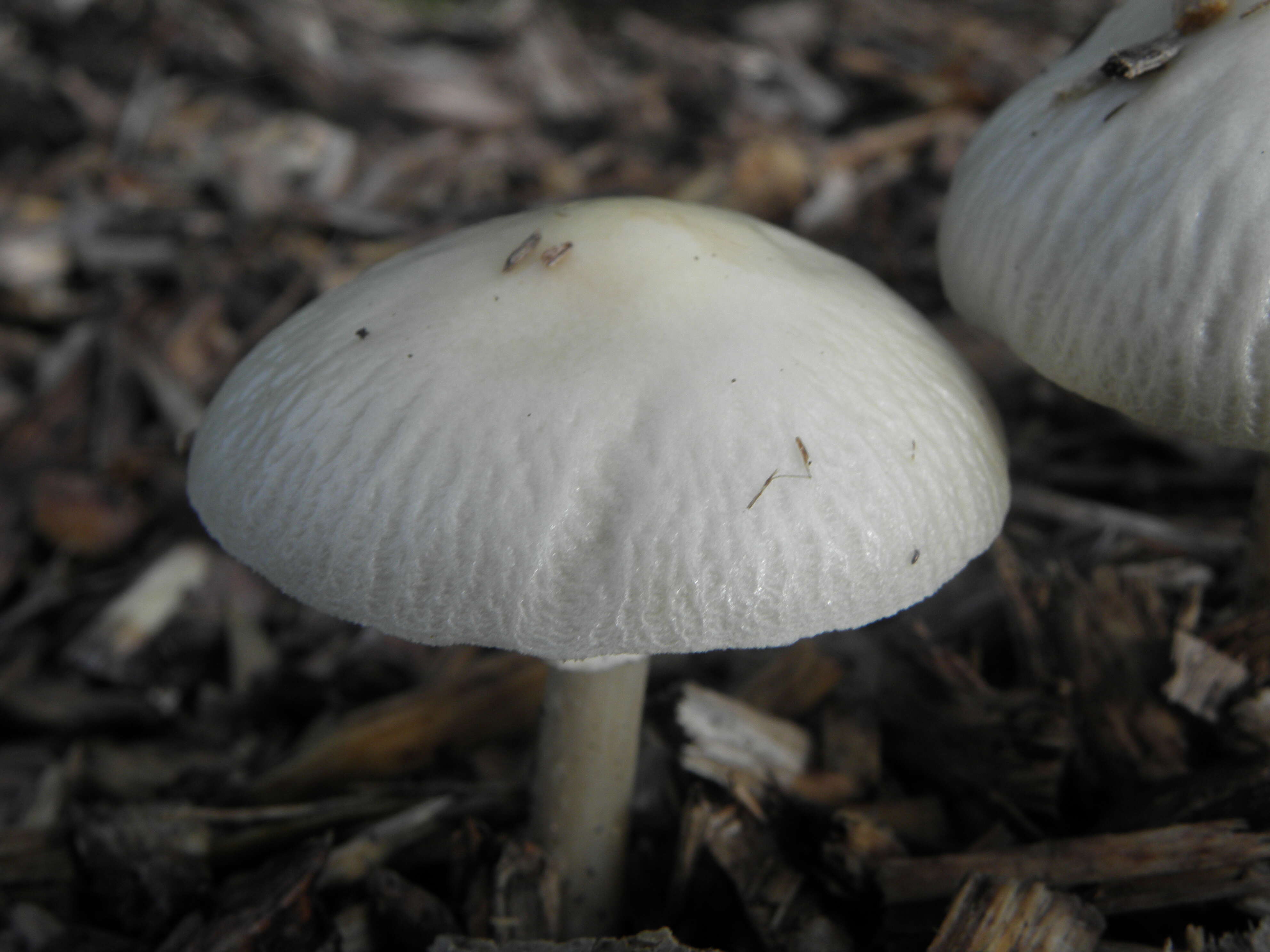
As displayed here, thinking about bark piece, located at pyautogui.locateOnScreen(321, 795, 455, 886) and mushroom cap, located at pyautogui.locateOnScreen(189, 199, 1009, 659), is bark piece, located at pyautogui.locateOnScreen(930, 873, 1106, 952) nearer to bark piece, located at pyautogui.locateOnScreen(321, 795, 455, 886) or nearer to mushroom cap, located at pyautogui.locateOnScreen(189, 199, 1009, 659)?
mushroom cap, located at pyautogui.locateOnScreen(189, 199, 1009, 659)

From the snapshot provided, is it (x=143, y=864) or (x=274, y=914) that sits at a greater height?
(x=274, y=914)

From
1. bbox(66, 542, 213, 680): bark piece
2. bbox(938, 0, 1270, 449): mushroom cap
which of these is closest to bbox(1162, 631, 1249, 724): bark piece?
bbox(938, 0, 1270, 449): mushroom cap

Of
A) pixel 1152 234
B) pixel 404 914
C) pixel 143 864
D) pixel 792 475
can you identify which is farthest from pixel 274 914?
pixel 1152 234

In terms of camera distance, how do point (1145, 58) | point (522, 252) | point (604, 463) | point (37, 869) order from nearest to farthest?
point (604, 463) < point (1145, 58) < point (522, 252) < point (37, 869)

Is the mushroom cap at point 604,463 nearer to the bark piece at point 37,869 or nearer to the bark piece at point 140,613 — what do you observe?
the bark piece at point 37,869

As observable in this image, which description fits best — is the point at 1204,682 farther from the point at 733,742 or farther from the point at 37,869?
the point at 37,869

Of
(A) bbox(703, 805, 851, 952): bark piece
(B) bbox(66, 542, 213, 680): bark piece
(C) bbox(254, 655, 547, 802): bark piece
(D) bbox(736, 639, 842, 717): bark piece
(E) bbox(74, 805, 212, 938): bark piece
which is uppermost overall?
(D) bbox(736, 639, 842, 717): bark piece

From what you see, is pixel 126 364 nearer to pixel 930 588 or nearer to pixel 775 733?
pixel 775 733
